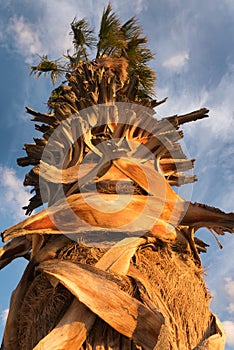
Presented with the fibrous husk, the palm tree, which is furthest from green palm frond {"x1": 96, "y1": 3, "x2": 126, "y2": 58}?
the fibrous husk

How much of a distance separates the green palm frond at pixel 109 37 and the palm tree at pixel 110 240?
253cm

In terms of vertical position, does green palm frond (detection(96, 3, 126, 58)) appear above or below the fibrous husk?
above

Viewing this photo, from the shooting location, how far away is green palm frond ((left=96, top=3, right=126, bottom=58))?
6.55 m

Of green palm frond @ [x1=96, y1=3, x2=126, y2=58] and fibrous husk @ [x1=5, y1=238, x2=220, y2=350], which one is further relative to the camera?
green palm frond @ [x1=96, y1=3, x2=126, y2=58]

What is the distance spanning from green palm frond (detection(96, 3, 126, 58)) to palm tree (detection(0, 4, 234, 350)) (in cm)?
253

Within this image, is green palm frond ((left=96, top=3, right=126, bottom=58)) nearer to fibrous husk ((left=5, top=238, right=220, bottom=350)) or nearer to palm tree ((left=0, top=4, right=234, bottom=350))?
palm tree ((left=0, top=4, right=234, bottom=350))

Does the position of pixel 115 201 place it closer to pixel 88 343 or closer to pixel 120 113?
pixel 88 343

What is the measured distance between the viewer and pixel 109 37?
21.6 ft

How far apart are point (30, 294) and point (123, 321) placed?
0.83 meters

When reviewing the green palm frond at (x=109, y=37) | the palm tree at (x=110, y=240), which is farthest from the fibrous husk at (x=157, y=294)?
the green palm frond at (x=109, y=37)

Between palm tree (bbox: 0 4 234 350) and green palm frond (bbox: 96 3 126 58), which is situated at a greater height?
green palm frond (bbox: 96 3 126 58)

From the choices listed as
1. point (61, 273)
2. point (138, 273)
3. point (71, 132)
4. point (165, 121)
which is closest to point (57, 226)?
point (61, 273)

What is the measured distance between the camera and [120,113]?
4102 millimetres

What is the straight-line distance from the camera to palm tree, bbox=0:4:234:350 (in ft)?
7.64
